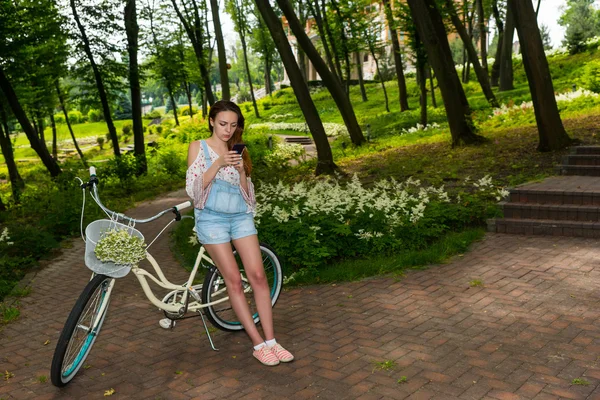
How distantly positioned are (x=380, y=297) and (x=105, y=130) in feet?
206

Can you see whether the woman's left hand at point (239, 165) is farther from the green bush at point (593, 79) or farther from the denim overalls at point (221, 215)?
the green bush at point (593, 79)

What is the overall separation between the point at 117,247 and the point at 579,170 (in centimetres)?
871

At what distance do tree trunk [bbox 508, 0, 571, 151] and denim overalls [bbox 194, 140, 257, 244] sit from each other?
8914 millimetres

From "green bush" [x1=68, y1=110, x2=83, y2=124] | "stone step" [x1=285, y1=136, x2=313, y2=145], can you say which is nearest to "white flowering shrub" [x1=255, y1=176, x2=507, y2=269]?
"stone step" [x1=285, y1=136, x2=313, y2=145]

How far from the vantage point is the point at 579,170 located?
10.5 metres

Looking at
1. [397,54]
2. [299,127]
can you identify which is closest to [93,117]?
[299,127]

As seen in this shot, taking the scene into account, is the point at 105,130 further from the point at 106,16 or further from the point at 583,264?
the point at 583,264

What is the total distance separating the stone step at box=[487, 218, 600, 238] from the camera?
7.96m

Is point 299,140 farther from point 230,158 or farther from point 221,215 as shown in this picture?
point 230,158

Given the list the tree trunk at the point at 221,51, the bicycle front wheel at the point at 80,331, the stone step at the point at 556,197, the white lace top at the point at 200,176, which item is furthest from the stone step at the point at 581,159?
the tree trunk at the point at 221,51

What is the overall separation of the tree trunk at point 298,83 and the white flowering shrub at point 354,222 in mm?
4917

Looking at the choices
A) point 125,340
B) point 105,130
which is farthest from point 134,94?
point 105,130

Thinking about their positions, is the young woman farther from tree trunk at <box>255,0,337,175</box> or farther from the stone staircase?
tree trunk at <box>255,0,337,175</box>

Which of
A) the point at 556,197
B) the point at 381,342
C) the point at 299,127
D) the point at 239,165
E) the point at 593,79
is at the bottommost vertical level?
the point at 381,342
